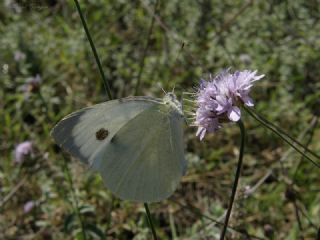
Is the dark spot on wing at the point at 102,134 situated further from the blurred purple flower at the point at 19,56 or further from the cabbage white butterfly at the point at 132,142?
the blurred purple flower at the point at 19,56

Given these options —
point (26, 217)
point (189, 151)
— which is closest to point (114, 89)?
point (189, 151)

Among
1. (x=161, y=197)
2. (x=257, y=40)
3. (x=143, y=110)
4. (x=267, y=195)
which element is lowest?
(x=267, y=195)

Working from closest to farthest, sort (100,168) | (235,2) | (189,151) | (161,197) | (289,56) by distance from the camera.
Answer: (161,197), (100,168), (189,151), (289,56), (235,2)

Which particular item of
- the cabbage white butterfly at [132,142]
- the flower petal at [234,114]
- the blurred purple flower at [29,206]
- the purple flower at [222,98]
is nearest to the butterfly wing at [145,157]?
the cabbage white butterfly at [132,142]

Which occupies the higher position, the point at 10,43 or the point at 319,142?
the point at 10,43

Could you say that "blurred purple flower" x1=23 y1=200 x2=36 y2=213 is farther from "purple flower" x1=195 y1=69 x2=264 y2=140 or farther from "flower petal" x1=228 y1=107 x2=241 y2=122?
"flower petal" x1=228 y1=107 x2=241 y2=122

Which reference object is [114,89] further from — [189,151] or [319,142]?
[319,142]
